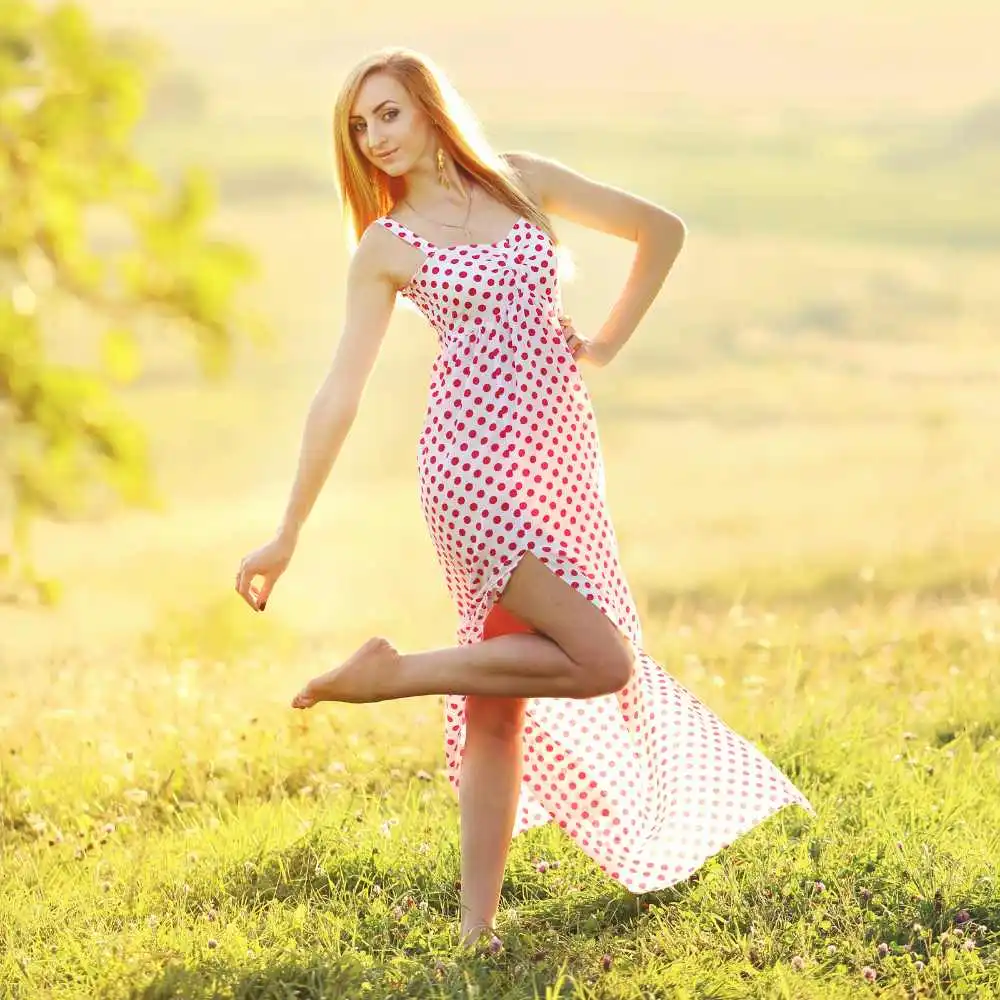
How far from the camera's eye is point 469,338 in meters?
3.70

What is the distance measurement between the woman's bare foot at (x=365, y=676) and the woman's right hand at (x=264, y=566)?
10.2 inches

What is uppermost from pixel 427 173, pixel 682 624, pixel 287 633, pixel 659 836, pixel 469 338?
pixel 427 173

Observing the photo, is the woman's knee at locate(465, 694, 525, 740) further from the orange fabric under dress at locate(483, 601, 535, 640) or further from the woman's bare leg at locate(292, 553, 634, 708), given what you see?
the woman's bare leg at locate(292, 553, 634, 708)

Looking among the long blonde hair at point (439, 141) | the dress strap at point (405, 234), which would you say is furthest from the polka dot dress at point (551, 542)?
the long blonde hair at point (439, 141)

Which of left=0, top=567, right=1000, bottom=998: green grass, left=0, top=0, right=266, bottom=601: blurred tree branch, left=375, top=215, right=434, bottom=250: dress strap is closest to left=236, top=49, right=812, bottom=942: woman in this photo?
left=375, top=215, right=434, bottom=250: dress strap

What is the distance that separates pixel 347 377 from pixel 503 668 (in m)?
0.79

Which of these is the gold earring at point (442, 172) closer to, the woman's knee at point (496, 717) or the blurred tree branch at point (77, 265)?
the woman's knee at point (496, 717)

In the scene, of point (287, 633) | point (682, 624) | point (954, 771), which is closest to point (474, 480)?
point (954, 771)

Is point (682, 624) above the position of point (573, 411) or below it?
below

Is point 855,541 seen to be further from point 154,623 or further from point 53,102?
point 53,102

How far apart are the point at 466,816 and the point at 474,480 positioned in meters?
0.85

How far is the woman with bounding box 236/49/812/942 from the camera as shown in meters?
3.57

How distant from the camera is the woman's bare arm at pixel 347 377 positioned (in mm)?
3680

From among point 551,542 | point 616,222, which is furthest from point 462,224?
point 551,542
